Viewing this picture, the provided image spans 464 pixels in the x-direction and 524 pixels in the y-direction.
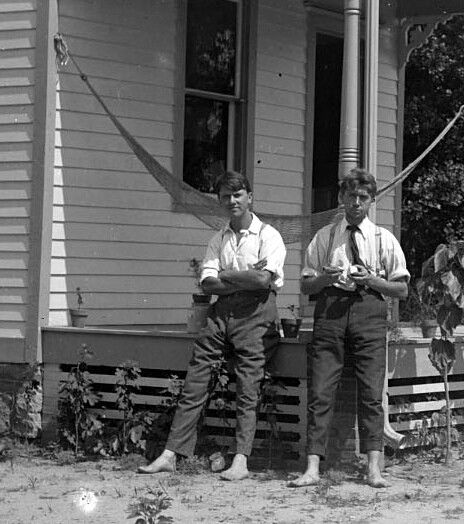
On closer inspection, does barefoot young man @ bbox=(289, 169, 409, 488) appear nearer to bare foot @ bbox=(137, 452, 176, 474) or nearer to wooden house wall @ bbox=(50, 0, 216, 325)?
bare foot @ bbox=(137, 452, 176, 474)

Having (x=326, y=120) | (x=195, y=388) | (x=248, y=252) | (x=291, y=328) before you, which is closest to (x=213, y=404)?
(x=195, y=388)

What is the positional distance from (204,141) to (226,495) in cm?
416

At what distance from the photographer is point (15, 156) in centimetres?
944

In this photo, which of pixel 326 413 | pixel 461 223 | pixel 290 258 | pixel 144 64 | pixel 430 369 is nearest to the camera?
pixel 326 413

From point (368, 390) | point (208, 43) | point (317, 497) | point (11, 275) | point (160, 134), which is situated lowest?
point (317, 497)

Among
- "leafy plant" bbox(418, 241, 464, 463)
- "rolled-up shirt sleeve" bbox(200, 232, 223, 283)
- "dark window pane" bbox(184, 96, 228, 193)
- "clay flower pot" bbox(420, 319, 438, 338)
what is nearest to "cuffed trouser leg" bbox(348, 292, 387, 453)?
"leafy plant" bbox(418, 241, 464, 463)

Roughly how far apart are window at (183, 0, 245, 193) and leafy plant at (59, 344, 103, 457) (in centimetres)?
235

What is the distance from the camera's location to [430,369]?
30.3ft

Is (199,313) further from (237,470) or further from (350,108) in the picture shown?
(350,108)

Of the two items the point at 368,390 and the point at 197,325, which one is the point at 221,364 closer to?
the point at 197,325

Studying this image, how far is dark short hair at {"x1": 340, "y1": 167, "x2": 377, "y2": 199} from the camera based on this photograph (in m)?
7.86

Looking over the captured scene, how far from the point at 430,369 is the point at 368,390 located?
4.84ft

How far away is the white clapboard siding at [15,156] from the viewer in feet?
30.7

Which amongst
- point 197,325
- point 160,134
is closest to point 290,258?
point 160,134
